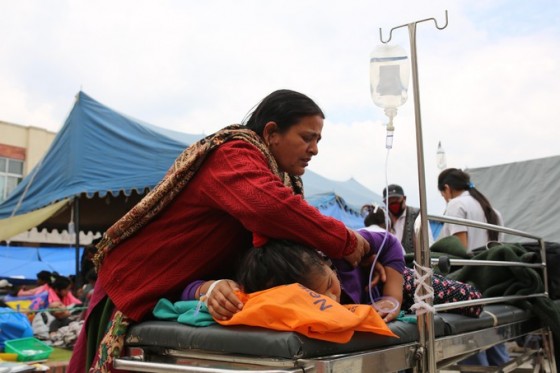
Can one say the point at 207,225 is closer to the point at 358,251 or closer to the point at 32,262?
the point at 358,251

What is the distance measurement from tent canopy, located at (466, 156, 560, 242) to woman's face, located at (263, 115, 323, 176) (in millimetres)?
5683

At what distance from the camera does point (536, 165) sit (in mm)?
7094

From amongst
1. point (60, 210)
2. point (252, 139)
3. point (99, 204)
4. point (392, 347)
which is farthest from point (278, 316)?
point (99, 204)

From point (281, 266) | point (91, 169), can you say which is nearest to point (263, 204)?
point (281, 266)

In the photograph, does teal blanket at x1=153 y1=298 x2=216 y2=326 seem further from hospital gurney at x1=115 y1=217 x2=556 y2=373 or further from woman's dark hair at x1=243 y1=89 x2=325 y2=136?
woman's dark hair at x1=243 y1=89 x2=325 y2=136

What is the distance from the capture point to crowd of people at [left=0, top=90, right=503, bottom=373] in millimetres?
1381

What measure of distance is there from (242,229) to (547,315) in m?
1.70

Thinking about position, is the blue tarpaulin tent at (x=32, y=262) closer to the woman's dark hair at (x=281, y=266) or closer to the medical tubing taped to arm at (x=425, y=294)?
the woman's dark hair at (x=281, y=266)

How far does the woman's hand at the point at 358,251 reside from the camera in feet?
4.95

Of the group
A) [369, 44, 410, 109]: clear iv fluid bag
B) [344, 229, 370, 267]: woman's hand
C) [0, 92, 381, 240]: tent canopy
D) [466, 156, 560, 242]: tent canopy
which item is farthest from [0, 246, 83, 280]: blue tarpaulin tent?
[344, 229, 370, 267]: woman's hand

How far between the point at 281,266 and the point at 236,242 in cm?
26

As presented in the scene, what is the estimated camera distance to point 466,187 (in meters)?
3.58

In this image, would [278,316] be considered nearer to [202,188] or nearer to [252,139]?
[202,188]

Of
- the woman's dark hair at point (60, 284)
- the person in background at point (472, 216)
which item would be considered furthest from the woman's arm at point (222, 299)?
the woman's dark hair at point (60, 284)
